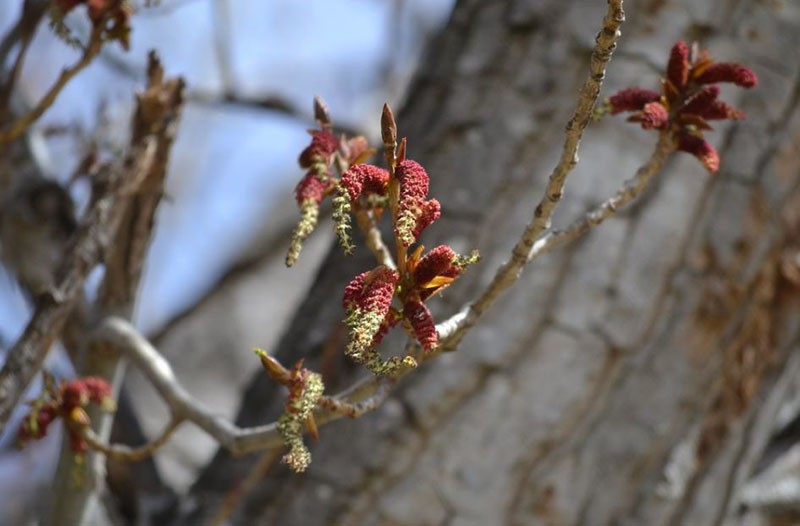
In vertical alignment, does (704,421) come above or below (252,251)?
below

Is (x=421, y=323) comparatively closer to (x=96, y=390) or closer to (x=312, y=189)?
(x=312, y=189)

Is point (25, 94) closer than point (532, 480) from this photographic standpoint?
No

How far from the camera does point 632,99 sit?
1014 millimetres

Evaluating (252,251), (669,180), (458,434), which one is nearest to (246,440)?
(458,434)

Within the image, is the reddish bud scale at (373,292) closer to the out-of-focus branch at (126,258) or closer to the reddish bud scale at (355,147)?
the reddish bud scale at (355,147)

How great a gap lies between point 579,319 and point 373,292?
98 cm

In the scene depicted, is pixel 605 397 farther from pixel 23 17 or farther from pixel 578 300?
pixel 23 17

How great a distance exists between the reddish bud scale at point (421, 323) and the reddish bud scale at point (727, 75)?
16.3 inches

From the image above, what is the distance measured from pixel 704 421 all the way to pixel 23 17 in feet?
4.15

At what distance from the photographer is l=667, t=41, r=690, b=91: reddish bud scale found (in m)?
0.99

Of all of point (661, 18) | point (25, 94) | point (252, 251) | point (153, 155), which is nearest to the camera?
point (153, 155)

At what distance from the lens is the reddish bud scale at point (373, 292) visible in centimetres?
71

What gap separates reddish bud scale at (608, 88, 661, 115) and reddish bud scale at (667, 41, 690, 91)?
0.07 feet

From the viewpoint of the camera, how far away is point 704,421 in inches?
69.2
